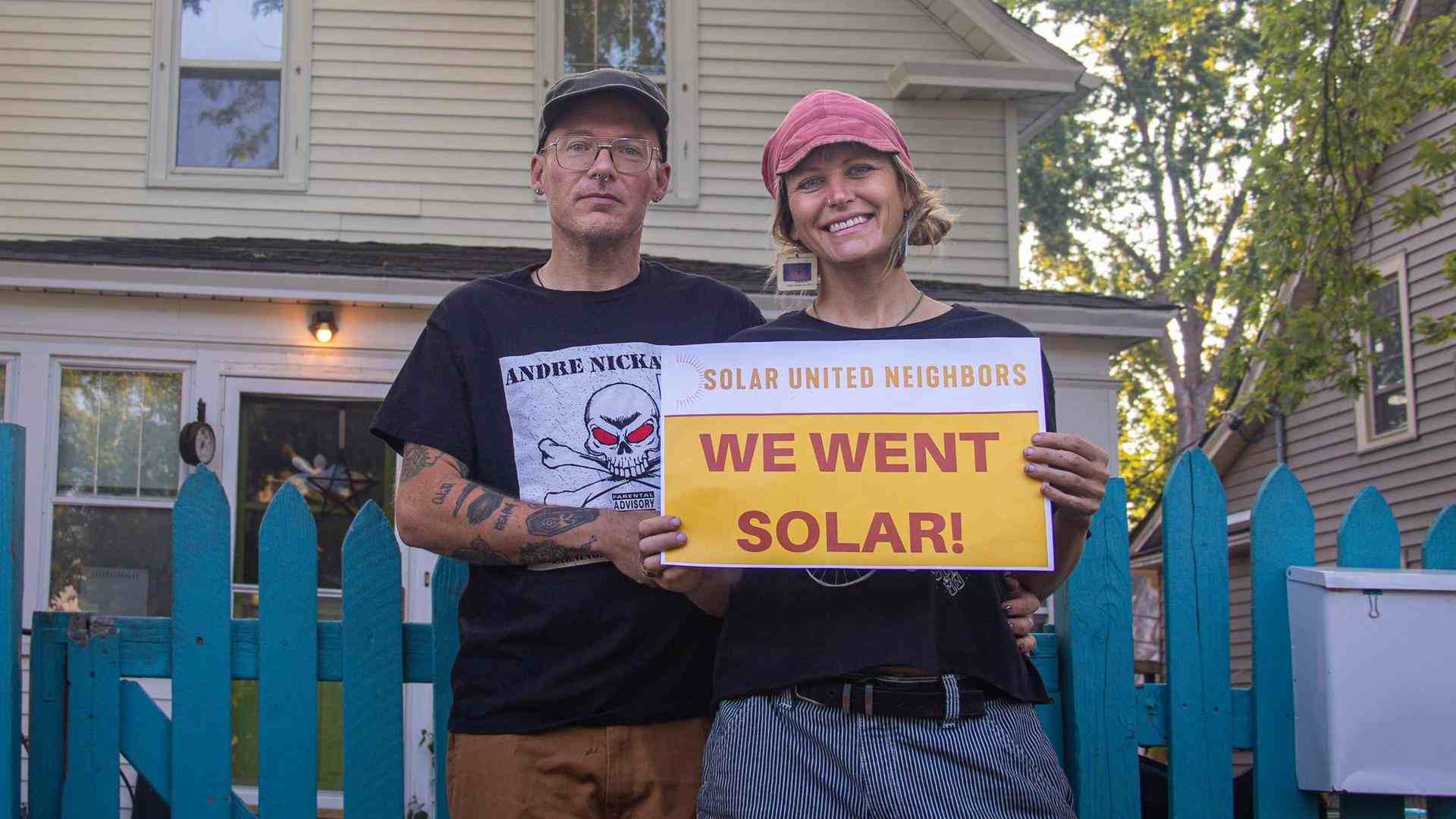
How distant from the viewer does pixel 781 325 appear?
2.46 meters

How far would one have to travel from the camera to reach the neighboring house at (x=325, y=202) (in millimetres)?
7902

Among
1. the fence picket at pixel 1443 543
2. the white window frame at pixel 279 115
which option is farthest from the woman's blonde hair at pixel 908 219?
the white window frame at pixel 279 115

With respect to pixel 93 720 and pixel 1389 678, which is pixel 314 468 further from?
pixel 1389 678

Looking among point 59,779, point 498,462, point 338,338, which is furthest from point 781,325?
point 338,338

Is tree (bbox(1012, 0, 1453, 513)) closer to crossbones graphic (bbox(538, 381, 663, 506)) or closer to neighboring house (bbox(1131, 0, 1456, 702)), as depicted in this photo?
neighboring house (bbox(1131, 0, 1456, 702))

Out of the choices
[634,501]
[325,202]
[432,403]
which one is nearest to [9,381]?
[325,202]

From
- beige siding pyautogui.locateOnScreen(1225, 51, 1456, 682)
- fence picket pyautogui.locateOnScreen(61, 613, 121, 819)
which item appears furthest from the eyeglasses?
beige siding pyautogui.locateOnScreen(1225, 51, 1456, 682)

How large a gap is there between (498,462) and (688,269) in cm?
607

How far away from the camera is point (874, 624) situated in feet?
7.31

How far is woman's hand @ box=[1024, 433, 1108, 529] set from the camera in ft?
7.15

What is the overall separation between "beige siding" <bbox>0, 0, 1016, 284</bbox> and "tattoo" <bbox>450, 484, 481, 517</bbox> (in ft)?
22.1

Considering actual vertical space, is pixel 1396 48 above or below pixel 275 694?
above

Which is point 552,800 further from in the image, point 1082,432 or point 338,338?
point 1082,432

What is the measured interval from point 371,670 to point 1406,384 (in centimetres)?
1286
